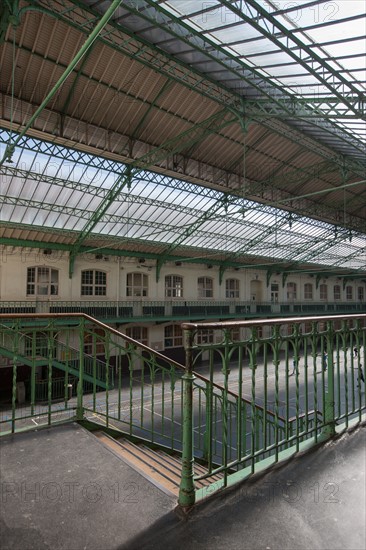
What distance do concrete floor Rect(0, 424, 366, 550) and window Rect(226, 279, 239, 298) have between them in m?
25.8

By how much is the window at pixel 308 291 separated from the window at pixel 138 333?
64.0 feet

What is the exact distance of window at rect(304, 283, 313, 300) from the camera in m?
35.6

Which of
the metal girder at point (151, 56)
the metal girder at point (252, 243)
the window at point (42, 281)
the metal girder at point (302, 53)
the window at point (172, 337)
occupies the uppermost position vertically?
the metal girder at point (151, 56)

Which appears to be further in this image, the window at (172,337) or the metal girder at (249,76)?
the window at (172,337)

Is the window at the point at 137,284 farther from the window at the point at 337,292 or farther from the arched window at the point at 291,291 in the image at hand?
the window at the point at 337,292

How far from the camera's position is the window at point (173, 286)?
24.9 metres

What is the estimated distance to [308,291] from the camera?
35969mm

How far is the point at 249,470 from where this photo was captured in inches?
103

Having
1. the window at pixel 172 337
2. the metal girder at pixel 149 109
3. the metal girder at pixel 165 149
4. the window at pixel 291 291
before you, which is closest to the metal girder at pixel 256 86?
the metal girder at pixel 165 149

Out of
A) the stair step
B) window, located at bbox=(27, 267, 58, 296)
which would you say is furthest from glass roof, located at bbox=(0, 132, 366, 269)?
the stair step

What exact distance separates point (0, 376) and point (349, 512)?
18.5 metres

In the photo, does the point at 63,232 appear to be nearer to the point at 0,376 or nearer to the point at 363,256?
the point at 0,376

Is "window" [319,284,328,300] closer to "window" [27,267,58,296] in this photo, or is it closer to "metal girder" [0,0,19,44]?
"window" [27,267,58,296]

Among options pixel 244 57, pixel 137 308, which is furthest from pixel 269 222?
pixel 244 57
